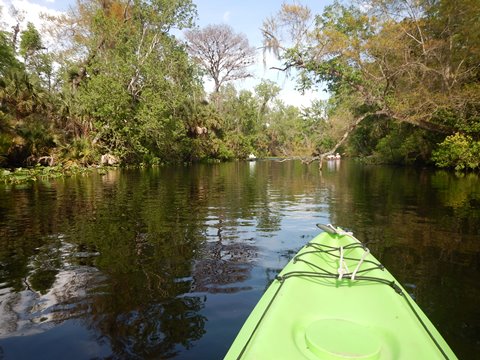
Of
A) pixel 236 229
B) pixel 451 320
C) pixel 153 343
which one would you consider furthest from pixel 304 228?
pixel 153 343

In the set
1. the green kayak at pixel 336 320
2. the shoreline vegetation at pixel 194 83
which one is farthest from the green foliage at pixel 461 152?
the green kayak at pixel 336 320

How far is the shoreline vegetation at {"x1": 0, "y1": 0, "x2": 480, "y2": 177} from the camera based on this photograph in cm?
2073

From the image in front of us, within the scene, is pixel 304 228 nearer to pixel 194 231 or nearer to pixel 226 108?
pixel 194 231

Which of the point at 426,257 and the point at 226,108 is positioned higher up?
the point at 226,108

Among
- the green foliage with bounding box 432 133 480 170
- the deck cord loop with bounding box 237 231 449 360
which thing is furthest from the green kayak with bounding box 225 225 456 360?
the green foliage with bounding box 432 133 480 170

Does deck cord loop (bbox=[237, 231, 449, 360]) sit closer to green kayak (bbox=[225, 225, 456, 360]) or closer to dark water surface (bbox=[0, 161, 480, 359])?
green kayak (bbox=[225, 225, 456, 360])

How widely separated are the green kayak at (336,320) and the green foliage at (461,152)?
23108 mm

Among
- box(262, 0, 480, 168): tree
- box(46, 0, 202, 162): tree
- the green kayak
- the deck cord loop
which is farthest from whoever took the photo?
box(46, 0, 202, 162): tree

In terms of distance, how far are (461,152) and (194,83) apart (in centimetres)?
2730

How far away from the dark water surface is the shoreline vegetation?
653 centimetres

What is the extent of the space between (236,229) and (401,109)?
17.4m

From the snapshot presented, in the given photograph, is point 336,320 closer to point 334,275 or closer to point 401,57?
point 334,275

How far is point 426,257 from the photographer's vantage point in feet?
20.3

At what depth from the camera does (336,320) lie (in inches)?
115
